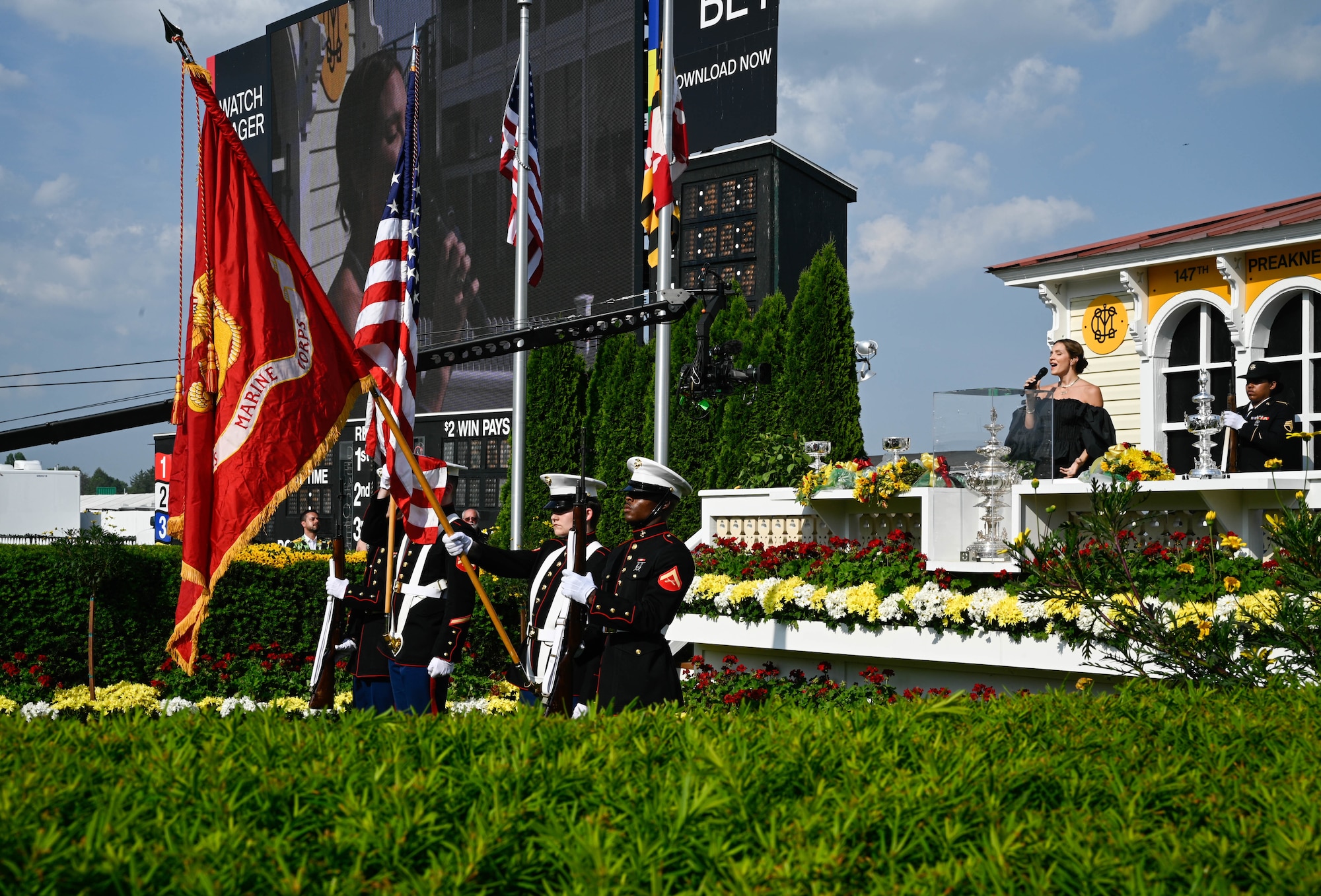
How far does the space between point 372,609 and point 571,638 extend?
204cm

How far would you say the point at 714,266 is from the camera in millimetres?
24531

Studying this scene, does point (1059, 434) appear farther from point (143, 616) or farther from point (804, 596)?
point (143, 616)

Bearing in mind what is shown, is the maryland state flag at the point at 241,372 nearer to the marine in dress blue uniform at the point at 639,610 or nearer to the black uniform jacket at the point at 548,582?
the black uniform jacket at the point at 548,582

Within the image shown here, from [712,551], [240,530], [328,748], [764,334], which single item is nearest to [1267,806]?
[328,748]

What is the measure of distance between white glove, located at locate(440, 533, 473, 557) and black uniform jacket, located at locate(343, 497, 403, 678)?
1.19 m

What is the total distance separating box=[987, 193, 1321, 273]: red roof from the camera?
1269cm

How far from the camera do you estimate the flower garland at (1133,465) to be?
8.23 m

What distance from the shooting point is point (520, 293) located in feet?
64.4

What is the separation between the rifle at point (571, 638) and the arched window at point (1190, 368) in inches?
389

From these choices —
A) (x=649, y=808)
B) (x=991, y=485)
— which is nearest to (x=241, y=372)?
(x=649, y=808)

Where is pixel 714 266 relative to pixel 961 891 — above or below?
above

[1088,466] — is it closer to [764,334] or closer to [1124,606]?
[1124,606]

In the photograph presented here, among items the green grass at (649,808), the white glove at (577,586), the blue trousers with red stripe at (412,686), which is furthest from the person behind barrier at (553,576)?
the green grass at (649,808)

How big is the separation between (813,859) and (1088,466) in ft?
25.1
